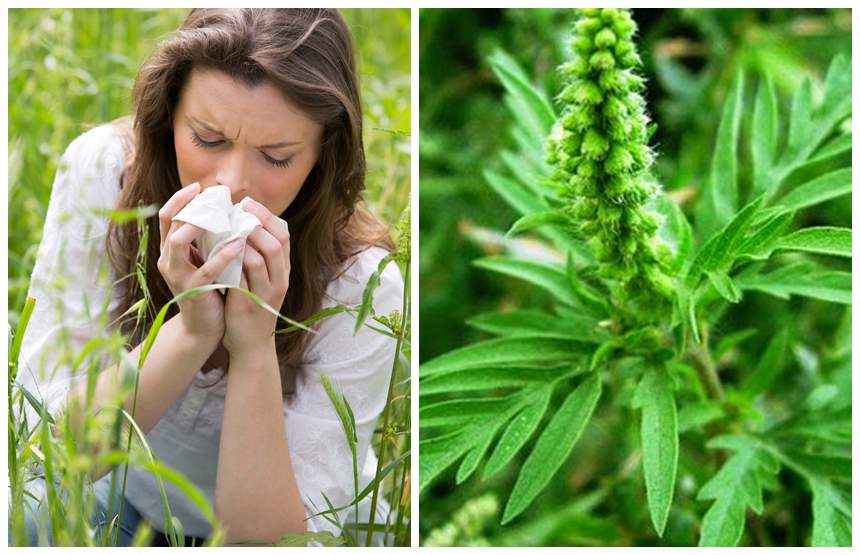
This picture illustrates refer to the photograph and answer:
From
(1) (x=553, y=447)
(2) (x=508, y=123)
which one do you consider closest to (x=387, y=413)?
(1) (x=553, y=447)

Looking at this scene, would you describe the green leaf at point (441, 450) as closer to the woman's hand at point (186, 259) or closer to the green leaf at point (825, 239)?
the woman's hand at point (186, 259)

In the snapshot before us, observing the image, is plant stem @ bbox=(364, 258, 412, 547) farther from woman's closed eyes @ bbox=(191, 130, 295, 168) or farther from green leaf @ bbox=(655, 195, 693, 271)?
green leaf @ bbox=(655, 195, 693, 271)

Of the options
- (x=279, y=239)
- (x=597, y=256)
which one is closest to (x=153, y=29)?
(x=279, y=239)

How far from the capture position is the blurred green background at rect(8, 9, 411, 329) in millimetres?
1278

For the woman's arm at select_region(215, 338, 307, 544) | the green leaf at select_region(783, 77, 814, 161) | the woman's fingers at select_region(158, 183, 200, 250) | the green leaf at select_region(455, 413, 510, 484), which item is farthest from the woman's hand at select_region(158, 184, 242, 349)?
the green leaf at select_region(783, 77, 814, 161)

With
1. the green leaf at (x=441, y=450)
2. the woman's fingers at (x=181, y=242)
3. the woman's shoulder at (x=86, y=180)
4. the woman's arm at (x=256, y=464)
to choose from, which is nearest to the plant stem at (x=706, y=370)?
the green leaf at (x=441, y=450)

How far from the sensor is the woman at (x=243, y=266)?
1.10 meters

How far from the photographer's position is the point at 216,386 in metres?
1.28

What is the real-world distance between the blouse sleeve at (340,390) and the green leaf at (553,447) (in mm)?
201

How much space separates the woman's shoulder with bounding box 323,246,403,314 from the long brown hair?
0.04 ft

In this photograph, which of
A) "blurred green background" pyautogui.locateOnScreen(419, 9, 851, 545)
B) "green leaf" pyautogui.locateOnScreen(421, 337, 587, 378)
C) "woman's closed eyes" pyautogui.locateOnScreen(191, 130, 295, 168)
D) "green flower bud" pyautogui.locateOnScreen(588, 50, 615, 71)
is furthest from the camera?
"blurred green background" pyautogui.locateOnScreen(419, 9, 851, 545)

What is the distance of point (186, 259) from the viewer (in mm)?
1061

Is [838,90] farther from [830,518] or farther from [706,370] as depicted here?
[830,518]

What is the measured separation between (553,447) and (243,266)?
412 mm
